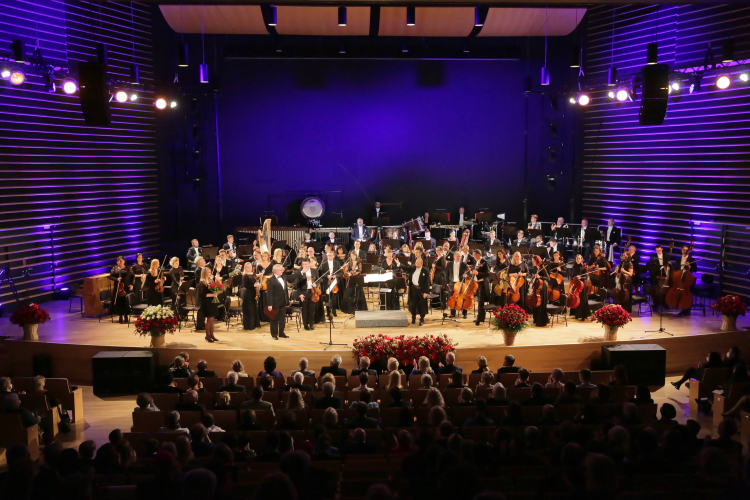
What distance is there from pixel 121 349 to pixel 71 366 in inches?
39.4

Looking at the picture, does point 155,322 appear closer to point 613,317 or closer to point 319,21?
point 613,317

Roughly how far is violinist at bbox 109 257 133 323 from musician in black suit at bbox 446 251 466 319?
633 cm

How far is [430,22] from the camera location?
1772 centimetres

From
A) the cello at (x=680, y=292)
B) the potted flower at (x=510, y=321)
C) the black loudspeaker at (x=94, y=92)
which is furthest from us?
the cello at (x=680, y=292)

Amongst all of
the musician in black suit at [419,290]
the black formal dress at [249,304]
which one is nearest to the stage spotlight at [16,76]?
the black formal dress at [249,304]

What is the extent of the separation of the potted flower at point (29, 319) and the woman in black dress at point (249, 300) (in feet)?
10.7

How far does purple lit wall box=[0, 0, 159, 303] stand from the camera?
42.9 ft

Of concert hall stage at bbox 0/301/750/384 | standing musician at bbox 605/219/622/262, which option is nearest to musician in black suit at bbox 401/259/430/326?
concert hall stage at bbox 0/301/750/384

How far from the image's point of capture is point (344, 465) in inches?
200

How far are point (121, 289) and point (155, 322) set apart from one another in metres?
2.75

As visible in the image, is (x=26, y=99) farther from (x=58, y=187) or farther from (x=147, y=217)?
(x=147, y=217)

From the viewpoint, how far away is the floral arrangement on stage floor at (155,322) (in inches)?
388

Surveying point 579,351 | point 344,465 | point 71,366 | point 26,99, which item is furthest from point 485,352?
point 26,99

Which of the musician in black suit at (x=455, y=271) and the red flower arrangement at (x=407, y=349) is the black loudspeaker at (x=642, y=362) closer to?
the red flower arrangement at (x=407, y=349)
